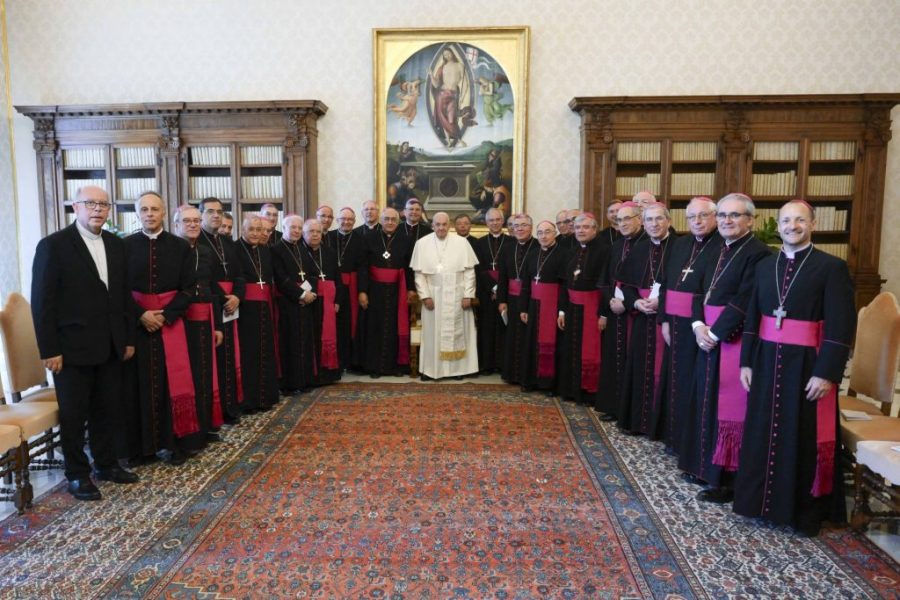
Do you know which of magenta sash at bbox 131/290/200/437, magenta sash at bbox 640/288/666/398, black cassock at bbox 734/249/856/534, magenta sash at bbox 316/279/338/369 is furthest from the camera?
magenta sash at bbox 316/279/338/369

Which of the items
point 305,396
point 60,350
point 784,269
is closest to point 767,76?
point 784,269

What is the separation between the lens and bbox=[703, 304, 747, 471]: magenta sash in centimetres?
359

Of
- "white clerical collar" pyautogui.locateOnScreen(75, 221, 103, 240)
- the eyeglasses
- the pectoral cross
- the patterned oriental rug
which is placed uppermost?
the eyeglasses

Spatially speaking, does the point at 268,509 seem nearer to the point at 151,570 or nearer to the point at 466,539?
the point at 151,570

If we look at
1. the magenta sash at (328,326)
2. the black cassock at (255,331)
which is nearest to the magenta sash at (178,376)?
the black cassock at (255,331)

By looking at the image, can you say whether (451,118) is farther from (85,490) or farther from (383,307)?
(85,490)

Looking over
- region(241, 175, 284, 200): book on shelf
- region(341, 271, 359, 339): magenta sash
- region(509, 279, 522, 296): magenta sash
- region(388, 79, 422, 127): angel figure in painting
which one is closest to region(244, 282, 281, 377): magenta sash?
region(341, 271, 359, 339): magenta sash

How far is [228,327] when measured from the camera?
520cm

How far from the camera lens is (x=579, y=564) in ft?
9.65

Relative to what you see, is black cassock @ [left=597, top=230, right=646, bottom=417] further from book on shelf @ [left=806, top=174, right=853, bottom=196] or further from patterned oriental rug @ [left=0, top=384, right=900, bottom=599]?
book on shelf @ [left=806, top=174, right=853, bottom=196]

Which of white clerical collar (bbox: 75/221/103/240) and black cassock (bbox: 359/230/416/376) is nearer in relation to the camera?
white clerical collar (bbox: 75/221/103/240)

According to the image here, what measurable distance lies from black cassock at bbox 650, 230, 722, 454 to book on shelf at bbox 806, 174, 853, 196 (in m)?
4.50

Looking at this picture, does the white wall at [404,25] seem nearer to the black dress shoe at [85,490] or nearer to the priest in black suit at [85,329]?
the priest in black suit at [85,329]

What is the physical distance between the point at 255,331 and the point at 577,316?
2.96 meters
